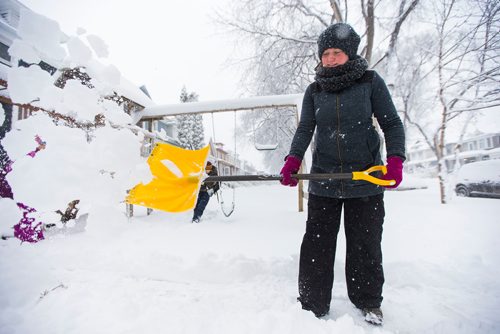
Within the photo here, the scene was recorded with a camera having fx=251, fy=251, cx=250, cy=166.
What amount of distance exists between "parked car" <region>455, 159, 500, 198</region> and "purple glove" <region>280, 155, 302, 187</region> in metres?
11.1

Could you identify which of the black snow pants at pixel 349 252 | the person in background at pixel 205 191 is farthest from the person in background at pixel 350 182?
the person in background at pixel 205 191

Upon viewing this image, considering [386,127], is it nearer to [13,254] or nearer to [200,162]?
[200,162]

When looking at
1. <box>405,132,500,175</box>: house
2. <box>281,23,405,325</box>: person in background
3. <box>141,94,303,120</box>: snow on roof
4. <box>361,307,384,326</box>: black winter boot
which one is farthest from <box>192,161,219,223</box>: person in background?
<box>405,132,500,175</box>: house

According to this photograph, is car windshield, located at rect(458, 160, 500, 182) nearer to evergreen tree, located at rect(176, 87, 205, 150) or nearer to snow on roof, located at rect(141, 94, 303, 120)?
snow on roof, located at rect(141, 94, 303, 120)

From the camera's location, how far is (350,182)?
5.12 feet

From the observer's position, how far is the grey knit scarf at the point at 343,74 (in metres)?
1.56

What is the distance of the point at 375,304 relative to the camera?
1540 mm

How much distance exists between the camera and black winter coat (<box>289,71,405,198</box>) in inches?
61.3

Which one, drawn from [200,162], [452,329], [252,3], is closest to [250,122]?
[252,3]

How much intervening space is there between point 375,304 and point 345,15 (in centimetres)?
945

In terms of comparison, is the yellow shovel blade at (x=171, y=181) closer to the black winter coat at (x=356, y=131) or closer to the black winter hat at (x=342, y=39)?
the black winter coat at (x=356, y=131)

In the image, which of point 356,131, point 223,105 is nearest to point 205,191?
point 223,105

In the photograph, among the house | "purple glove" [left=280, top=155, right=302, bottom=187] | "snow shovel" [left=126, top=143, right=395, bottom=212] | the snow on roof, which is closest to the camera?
"purple glove" [left=280, top=155, right=302, bottom=187]

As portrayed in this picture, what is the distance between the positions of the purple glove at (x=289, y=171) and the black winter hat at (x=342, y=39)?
2.49ft
